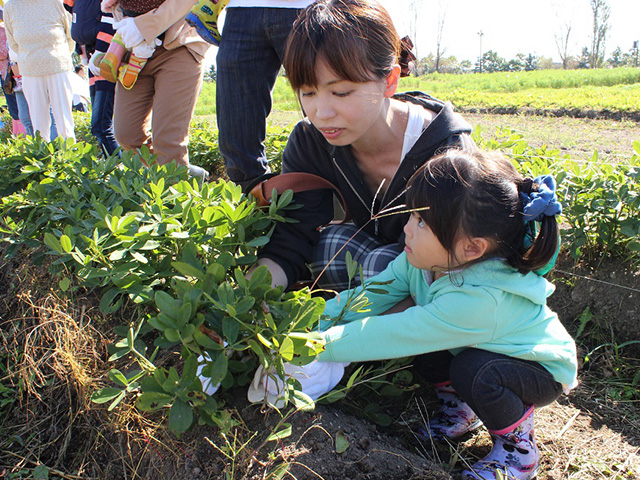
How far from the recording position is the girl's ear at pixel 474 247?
5.19ft

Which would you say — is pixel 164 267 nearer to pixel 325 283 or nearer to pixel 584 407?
pixel 325 283

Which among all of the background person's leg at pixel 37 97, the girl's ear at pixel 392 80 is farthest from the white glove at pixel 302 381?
the background person's leg at pixel 37 97

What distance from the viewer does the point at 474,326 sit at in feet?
5.13

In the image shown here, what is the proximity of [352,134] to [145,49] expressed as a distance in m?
2.01

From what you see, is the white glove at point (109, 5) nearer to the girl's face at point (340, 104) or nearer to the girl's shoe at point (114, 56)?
the girl's shoe at point (114, 56)

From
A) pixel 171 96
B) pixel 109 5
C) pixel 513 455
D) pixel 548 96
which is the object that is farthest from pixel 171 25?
pixel 548 96

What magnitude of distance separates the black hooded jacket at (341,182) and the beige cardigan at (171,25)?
1.50 m

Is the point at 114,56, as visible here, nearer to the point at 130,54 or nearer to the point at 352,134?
the point at 130,54

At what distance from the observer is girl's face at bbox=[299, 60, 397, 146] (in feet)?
6.19

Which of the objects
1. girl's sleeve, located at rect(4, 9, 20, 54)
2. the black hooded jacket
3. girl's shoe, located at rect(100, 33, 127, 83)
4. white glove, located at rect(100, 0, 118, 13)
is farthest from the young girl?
girl's sleeve, located at rect(4, 9, 20, 54)

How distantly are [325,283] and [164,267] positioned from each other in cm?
87

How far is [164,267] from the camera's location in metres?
1.66

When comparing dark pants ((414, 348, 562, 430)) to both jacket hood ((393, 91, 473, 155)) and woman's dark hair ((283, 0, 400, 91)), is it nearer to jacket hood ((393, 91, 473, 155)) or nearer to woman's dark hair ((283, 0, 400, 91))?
jacket hood ((393, 91, 473, 155))

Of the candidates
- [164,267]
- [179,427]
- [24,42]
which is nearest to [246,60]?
[164,267]
